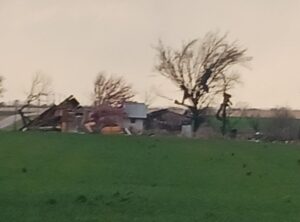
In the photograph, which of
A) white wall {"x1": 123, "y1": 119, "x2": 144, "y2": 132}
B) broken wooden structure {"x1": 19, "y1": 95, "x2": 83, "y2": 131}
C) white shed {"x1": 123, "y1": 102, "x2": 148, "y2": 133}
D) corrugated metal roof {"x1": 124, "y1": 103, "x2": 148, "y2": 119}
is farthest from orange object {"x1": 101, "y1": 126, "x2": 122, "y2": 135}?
corrugated metal roof {"x1": 124, "y1": 103, "x2": 148, "y2": 119}

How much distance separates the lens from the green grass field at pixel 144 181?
1872cm

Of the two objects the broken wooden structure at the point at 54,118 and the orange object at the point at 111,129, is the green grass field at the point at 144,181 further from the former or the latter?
the broken wooden structure at the point at 54,118

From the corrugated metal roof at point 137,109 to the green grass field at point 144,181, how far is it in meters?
37.2

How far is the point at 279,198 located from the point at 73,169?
11.0 m

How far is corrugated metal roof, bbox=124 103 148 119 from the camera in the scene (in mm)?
88375

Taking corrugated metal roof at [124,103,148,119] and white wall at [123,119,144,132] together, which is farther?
corrugated metal roof at [124,103,148,119]

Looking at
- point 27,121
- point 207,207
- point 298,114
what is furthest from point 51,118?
Result: point 207,207

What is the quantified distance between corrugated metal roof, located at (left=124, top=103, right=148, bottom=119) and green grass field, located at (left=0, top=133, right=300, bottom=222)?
37205 mm

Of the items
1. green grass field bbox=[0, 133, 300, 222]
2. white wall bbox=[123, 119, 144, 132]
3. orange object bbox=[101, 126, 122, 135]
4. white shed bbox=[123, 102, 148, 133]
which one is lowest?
green grass field bbox=[0, 133, 300, 222]

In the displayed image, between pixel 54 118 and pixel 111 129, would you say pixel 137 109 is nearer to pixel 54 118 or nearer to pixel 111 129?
pixel 54 118

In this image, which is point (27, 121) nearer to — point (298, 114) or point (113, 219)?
point (298, 114)

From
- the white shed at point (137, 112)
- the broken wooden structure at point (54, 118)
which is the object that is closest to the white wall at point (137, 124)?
the white shed at point (137, 112)

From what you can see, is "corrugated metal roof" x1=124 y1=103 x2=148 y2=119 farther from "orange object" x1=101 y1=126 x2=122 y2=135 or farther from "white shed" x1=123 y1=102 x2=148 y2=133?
"orange object" x1=101 y1=126 x2=122 y2=135

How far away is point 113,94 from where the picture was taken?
320ft
